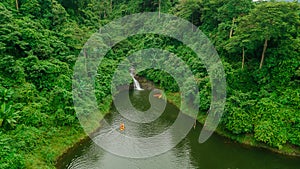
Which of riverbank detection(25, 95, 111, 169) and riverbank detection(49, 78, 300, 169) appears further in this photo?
riverbank detection(49, 78, 300, 169)

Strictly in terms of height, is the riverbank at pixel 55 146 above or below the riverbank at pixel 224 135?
above

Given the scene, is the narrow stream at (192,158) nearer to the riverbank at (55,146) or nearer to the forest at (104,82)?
the riverbank at (55,146)

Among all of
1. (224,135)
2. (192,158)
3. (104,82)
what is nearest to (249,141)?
(224,135)

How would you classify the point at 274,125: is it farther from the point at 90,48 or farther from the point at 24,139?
the point at 90,48

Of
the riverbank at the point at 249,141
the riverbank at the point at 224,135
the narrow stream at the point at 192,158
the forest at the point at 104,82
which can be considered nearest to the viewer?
the forest at the point at 104,82

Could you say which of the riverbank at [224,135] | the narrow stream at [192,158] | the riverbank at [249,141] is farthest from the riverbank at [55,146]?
the riverbank at [249,141]

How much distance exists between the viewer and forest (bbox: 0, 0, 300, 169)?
18.6 m

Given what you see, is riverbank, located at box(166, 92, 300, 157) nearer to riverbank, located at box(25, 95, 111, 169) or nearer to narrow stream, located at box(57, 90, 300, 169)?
narrow stream, located at box(57, 90, 300, 169)

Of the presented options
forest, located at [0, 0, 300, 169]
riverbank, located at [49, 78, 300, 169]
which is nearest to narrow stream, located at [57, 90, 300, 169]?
riverbank, located at [49, 78, 300, 169]

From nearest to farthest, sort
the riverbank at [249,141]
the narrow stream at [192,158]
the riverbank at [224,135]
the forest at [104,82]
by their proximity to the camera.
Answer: the forest at [104,82], the narrow stream at [192,158], the riverbank at [224,135], the riverbank at [249,141]

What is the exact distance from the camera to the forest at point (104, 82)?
732 inches

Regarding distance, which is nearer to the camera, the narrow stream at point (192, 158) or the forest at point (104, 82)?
the forest at point (104, 82)

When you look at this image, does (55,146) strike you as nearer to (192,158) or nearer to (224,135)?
(192,158)

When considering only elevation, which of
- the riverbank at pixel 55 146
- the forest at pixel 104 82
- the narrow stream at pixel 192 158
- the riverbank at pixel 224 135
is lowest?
the narrow stream at pixel 192 158
